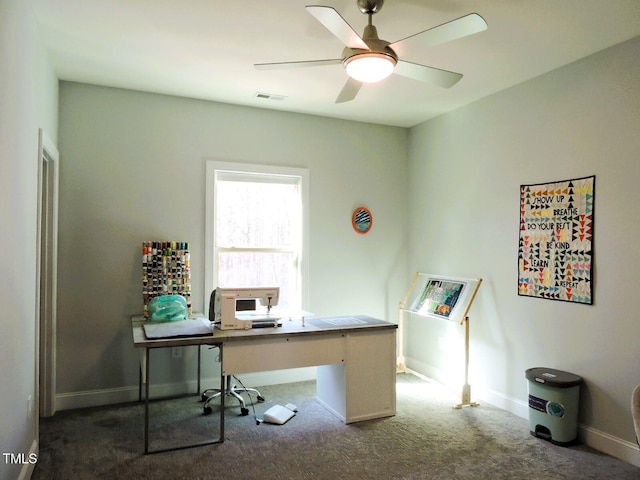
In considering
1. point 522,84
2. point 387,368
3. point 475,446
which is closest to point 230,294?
point 387,368

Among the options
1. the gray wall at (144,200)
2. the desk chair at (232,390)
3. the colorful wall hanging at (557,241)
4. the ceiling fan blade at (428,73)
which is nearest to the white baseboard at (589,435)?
the colorful wall hanging at (557,241)

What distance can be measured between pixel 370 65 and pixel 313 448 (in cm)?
242

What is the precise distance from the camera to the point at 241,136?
4.43 metres

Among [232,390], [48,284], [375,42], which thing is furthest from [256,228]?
[375,42]

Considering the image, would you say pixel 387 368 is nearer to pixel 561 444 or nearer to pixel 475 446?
pixel 475 446

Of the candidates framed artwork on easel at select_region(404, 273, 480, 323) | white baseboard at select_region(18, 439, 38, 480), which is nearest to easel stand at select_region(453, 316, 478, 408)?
framed artwork on easel at select_region(404, 273, 480, 323)

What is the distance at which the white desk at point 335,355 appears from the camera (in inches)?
125

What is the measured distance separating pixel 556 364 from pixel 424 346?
63.2 inches

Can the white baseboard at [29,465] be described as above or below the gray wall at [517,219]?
below

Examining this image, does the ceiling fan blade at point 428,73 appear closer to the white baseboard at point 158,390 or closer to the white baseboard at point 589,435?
the white baseboard at point 589,435

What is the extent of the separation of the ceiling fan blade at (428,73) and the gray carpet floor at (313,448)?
2326 mm

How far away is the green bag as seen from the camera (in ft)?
11.9

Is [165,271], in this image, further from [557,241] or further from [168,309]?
[557,241]

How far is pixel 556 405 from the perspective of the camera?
3.13 metres
